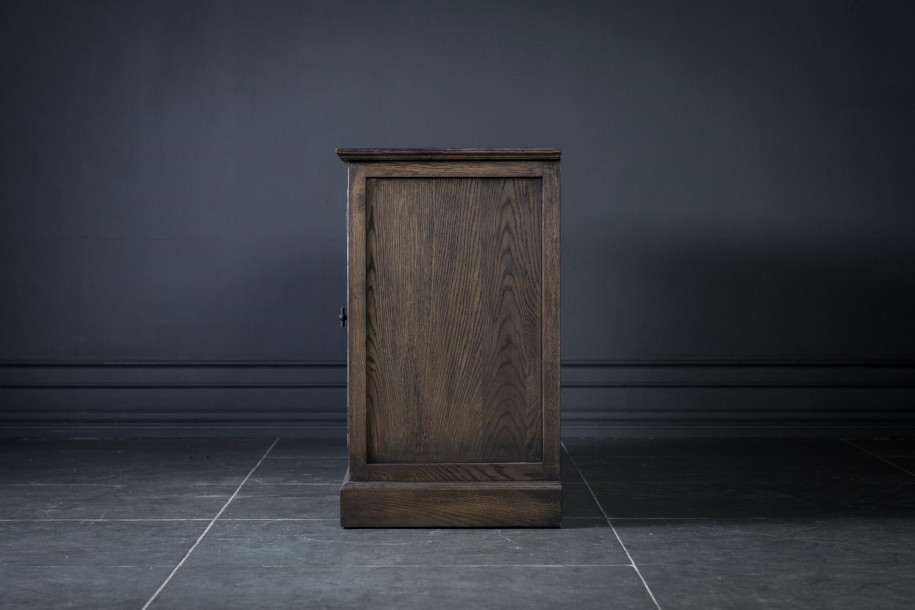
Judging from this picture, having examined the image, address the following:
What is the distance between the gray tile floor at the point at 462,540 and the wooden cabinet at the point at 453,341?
10cm

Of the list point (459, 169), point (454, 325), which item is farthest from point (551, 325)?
point (459, 169)

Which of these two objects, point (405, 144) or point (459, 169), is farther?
point (405, 144)

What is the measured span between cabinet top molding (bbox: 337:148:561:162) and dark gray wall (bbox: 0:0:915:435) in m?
1.33

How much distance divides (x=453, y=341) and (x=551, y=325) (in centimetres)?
24

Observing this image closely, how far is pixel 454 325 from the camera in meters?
2.19

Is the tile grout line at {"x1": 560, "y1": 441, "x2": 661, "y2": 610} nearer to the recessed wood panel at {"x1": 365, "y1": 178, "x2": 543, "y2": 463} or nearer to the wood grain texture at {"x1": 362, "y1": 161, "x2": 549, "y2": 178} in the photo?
the recessed wood panel at {"x1": 365, "y1": 178, "x2": 543, "y2": 463}

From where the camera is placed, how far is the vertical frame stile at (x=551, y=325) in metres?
2.16

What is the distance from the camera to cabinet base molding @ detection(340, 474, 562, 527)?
216 centimetres

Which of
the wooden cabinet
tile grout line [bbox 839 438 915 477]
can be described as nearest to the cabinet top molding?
the wooden cabinet

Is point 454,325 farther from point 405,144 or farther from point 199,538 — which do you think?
point 405,144

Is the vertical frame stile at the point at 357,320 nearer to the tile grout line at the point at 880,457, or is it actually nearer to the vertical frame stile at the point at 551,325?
the vertical frame stile at the point at 551,325

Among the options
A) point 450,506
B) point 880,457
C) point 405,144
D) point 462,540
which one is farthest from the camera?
point 405,144

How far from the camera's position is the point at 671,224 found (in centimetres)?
347

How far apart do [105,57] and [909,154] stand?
3.13 m
